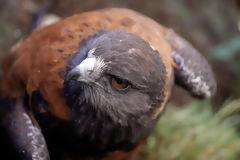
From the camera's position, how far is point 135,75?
2078mm

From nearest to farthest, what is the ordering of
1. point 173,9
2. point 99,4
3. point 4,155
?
1. point 4,155
2. point 99,4
3. point 173,9

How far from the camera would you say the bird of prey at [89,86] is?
6.92 feet

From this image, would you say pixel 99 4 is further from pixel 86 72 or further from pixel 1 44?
pixel 86 72

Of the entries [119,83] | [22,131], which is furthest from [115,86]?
[22,131]

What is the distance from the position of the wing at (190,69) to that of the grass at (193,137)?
1229mm

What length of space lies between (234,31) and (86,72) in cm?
625

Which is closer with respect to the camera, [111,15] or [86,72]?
[86,72]

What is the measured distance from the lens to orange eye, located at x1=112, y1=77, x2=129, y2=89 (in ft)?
6.76

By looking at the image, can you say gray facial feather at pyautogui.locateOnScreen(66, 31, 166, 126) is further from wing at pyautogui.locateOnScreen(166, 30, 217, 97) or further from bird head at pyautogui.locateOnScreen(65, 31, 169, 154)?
wing at pyautogui.locateOnScreen(166, 30, 217, 97)

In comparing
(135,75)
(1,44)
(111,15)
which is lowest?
(1,44)

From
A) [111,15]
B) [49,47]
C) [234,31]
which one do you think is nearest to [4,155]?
[49,47]

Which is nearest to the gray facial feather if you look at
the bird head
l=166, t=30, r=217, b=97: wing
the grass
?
the bird head

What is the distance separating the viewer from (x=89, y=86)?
223 centimetres

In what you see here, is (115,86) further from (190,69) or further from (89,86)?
(190,69)
